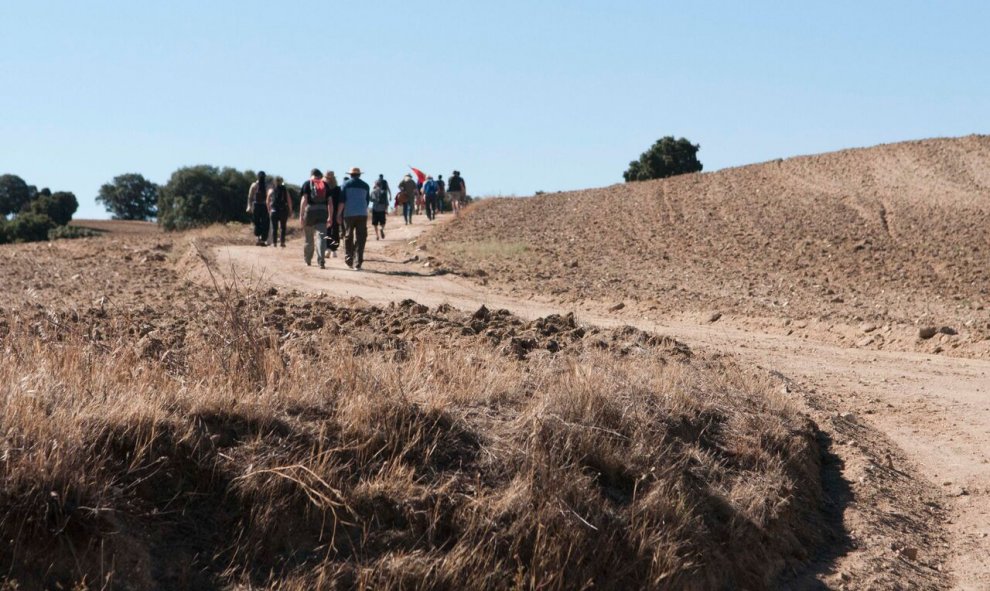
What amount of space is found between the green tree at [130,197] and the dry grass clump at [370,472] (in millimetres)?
87747

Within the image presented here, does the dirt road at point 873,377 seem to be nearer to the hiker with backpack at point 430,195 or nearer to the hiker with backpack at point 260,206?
the hiker with backpack at point 260,206

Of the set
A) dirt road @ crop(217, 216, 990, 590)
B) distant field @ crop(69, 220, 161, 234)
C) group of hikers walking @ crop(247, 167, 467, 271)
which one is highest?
group of hikers walking @ crop(247, 167, 467, 271)

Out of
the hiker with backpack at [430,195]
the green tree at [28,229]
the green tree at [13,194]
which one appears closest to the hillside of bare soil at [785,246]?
the hiker with backpack at [430,195]

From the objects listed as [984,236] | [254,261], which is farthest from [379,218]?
[984,236]

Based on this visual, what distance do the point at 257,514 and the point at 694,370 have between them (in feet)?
16.1

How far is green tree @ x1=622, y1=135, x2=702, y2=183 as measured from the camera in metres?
76.1

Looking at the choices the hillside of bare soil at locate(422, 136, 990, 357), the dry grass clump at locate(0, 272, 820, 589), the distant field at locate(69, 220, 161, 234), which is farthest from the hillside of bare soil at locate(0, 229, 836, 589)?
the distant field at locate(69, 220, 161, 234)

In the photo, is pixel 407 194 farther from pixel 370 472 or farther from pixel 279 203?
pixel 370 472

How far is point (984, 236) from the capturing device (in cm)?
2869

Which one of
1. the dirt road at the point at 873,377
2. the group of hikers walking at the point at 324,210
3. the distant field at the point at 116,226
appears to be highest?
the group of hikers walking at the point at 324,210

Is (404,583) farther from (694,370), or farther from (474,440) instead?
(694,370)

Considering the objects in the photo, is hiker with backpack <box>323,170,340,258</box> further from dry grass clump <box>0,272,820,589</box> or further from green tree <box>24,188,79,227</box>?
green tree <box>24,188,79,227</box>

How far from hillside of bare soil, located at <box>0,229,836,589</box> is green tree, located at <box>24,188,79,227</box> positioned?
61.0 m

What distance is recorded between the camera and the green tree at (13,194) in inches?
3076
